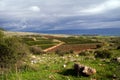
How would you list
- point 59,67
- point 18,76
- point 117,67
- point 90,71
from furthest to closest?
point 59,67
point 117,67
point 90,71
point 18,76

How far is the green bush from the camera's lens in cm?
2270

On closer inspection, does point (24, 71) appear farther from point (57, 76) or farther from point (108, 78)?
point (108, 78)

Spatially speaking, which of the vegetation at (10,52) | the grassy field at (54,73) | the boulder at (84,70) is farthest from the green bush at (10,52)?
the boulder at (84,70)

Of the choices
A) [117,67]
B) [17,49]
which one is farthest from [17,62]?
[117,67]

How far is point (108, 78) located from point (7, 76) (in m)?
6.73

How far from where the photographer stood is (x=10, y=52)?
76.7 ft

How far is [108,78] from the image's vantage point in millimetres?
19625

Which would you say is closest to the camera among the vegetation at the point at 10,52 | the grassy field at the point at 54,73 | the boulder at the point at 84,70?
the grassy field at the point at 54,73

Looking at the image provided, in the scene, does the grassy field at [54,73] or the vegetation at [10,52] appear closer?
the grassy field at [54,73]

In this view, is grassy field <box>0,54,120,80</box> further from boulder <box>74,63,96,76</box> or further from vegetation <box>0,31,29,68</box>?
vegetation <box>0,31,29,68</box>

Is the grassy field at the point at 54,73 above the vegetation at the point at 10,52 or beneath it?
beneath

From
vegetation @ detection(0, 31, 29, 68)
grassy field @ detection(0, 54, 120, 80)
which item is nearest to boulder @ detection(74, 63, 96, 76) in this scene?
grassy field @ detection(0, 54, 120, 80)

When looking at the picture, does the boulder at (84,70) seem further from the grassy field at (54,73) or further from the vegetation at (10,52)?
the vegetation at (10,52)

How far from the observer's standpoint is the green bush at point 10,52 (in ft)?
74.5
